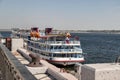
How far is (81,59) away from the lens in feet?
152

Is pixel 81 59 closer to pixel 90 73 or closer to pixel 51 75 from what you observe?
pixel 51 75

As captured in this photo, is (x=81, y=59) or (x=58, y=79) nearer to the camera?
(x=58, y=79)

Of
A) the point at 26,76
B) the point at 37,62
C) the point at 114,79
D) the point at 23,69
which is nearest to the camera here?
the point at 26,76

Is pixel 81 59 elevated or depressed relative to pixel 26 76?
depressed

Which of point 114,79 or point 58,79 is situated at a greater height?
point 114,79

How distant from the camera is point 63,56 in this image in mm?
46125

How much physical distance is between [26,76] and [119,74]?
10.3 ft

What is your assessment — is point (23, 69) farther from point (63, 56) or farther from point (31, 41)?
point (31, 41)

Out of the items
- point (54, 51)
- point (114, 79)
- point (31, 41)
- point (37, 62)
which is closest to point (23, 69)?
point (114, 79)

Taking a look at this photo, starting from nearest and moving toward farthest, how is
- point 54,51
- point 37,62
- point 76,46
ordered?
point 37,62 → point 54,51 → point 76,46

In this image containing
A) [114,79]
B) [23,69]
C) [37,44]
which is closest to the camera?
[23,69]

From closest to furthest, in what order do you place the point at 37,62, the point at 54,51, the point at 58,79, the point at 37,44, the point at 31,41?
the point at 58,79 → the point at 37,62 → the point at 54,51 → the point at 37,44 → the point at 31,41

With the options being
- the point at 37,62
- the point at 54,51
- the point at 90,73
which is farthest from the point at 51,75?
the point at 54,51

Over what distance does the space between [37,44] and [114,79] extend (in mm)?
45452
